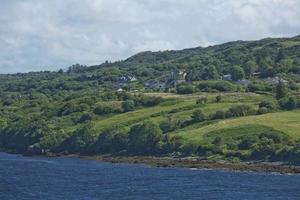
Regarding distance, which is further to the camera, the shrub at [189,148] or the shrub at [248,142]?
the shrub at [189,148]

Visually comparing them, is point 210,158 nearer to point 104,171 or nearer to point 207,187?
point 104,171

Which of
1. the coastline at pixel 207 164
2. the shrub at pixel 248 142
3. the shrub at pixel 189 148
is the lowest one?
the coastline at pixel 207 164

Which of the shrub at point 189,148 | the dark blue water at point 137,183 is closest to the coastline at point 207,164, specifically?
the shrub at point 189,148

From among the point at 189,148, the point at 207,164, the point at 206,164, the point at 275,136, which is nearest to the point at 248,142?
the point at 275,136

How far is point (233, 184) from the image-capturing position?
14038 cm

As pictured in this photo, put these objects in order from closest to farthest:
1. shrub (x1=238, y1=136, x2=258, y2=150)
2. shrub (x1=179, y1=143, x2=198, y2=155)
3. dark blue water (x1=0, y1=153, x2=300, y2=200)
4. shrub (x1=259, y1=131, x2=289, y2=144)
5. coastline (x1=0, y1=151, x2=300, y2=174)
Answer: dark blue water (x1=0, y1=153, x2=300, y2=200), coastline (x1=0, y1=151, x2=300, y2=174), shrub (x1=259, y1=131, x2=289, y2=144), shrub (x1=238, y1=136, x2=258, y2=150), shrub (x1=179, y1=143, x2=198, y2=155)

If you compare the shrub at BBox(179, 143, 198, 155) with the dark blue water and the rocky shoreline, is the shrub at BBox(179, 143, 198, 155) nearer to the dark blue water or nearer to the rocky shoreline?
the rocky shoreline

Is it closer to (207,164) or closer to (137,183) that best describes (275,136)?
(207,164)

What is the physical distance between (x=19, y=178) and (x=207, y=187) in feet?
157

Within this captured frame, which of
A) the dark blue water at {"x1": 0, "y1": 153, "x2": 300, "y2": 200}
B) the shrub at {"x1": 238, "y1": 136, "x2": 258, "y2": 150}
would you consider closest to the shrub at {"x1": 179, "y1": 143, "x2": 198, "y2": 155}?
the shrub at {"x1": 238, "y1": 136, "x2": 258, "y2": 150}

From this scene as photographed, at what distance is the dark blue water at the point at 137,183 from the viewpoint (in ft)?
422

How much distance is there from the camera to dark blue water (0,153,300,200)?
12850 cm

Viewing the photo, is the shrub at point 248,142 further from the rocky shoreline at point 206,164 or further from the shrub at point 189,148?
the shrub at point 189,148

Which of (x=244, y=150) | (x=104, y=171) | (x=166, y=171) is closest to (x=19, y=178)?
(x=104, y=171)
